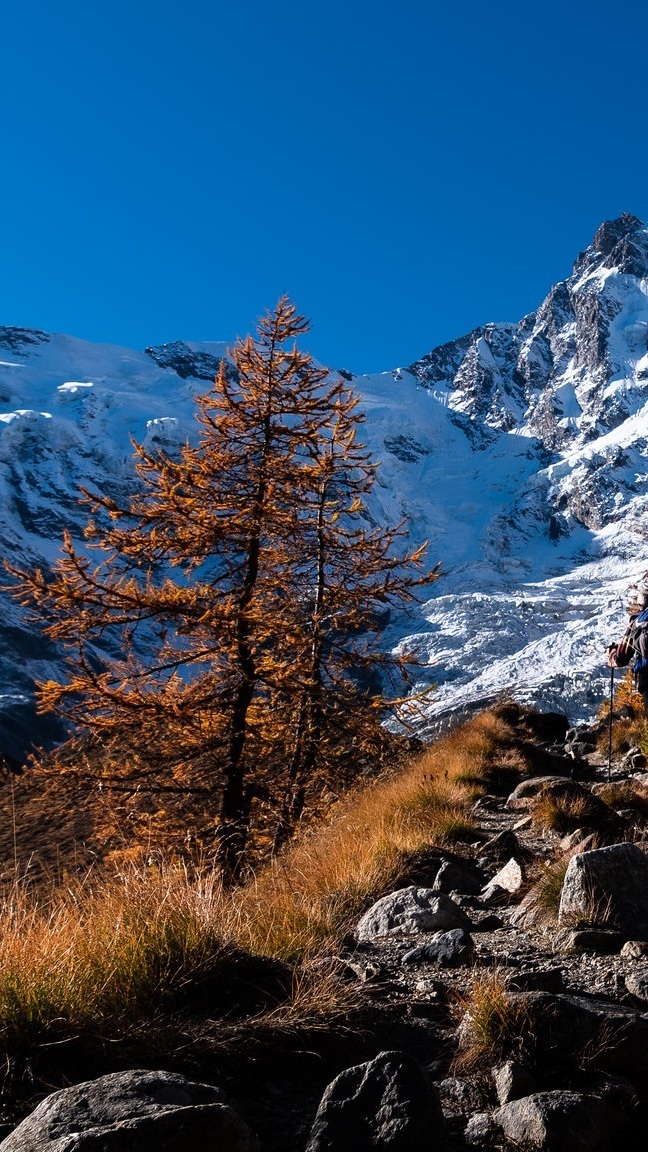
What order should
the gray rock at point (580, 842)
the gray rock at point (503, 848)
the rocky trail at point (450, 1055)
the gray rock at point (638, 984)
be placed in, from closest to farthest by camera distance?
1. the rocky trail at point (450, 1055)
2. the gray rock at point (638, 984)
3. the gray rock at point (580, 842)
4. the gray rock at point (503, 848)

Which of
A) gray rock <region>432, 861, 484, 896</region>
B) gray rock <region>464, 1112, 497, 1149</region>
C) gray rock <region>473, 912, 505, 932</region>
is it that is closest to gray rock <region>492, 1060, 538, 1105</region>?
gray rock <region>464, 1112, 497, 1149</region>

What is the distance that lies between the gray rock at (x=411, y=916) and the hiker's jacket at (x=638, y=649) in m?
3.03

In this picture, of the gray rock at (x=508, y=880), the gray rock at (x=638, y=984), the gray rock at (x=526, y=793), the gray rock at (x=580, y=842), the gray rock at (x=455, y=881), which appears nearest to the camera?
the gray rock at (x=638, y=984)

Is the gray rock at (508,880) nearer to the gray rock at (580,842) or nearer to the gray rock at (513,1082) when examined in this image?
the gray rock at (580,842)

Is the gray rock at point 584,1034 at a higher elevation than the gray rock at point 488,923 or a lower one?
higher

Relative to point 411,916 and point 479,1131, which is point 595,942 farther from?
point 479,1131

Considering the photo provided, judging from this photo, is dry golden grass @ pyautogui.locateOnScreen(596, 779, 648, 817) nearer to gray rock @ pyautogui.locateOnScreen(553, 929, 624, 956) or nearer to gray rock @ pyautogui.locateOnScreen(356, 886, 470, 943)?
gray rock @ pyautogui.locateOnScreen(356, 886, 470, 943)

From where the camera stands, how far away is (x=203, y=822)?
9062 mm

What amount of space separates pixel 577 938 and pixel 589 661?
6157 inches

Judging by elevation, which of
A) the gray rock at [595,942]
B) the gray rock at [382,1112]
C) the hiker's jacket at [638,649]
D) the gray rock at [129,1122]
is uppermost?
the hiker's jacket at [638,649]

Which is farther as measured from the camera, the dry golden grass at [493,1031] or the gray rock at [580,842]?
the gray rock at [580,842]

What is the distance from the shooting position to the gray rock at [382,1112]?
2.37 metres

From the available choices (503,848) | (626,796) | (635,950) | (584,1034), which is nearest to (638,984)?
(635,950)

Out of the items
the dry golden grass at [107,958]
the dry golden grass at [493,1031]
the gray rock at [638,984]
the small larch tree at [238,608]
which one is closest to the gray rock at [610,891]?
the gray rock at [638,984]
